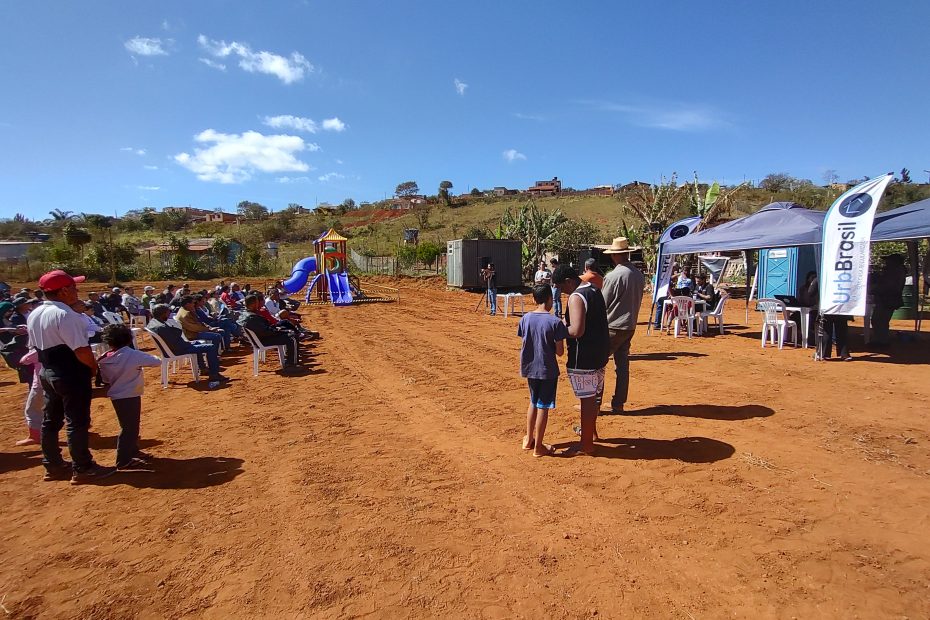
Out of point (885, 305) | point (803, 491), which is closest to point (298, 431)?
point (803, 491)

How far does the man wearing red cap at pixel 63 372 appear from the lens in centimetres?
376

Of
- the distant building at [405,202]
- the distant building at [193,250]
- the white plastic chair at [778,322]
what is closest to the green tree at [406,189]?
the distant building at [405,202]

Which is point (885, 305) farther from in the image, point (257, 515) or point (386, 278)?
point (386, 278)

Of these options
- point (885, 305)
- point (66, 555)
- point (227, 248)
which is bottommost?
point (66, 555)

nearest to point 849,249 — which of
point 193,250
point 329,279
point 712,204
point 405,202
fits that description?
point 712,204

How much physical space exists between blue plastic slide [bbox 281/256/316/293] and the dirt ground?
1534 centimetres

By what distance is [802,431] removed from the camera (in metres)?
4.83

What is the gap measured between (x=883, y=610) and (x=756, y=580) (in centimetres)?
55

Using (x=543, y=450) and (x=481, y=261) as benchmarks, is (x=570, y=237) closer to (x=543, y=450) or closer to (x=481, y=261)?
(x=481, y=261)

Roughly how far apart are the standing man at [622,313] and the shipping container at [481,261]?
61.1 ft

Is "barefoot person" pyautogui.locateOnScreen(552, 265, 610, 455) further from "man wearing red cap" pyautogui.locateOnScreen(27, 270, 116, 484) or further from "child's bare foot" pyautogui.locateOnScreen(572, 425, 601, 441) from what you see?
"man wearing red cap" pyautogui.locateOnScreen(27, 270, 116, 484)

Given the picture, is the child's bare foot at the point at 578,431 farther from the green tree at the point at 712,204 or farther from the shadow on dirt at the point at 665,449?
the green tree at the point at 712,204

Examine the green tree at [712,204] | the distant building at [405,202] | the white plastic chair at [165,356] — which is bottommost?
the white plastic chair at [165,356]

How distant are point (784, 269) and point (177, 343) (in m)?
16.7
